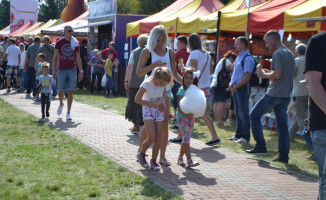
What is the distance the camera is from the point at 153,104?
5809mm

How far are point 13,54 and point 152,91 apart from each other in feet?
41.3

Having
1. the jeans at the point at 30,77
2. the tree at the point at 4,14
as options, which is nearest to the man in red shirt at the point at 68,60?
the jeans at the point at 30,77

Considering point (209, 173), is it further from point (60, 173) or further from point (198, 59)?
point (198, 59)

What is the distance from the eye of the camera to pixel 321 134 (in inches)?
133

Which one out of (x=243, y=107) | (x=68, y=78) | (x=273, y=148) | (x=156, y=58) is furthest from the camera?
(x=68, y=78)

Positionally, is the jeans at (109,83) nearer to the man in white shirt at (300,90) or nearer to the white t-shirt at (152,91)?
the man in white shirt at (300,90)

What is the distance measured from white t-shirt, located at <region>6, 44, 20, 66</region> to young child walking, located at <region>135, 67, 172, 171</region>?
12.3 m

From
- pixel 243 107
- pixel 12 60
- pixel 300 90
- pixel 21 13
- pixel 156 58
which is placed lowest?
pixel 243 107

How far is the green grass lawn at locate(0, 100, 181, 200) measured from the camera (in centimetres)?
485

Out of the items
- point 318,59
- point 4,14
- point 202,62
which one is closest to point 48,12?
point 4,14

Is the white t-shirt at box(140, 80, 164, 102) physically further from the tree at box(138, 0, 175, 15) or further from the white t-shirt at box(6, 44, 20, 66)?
the tree at box(138, 0, 175, 15)

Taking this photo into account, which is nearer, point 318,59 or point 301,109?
point 318,59

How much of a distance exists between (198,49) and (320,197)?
17.7 feet

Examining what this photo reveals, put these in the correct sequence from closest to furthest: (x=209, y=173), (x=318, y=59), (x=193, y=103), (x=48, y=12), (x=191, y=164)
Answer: (x=318, y=59), (x=193, y=103), (x=209, y=173), (x=191, y=164), (x=48, y=12)
